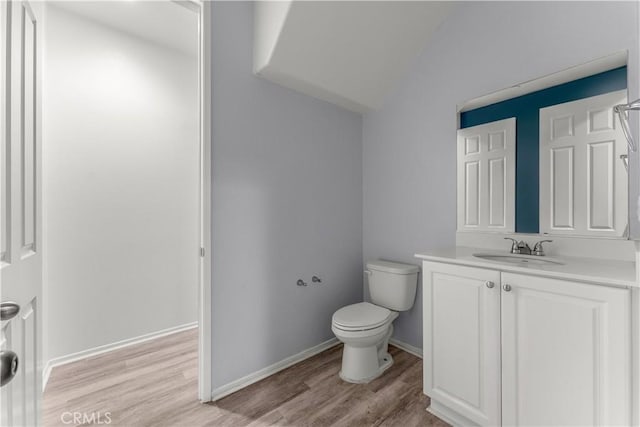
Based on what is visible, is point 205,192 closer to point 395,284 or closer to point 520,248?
point 395,284

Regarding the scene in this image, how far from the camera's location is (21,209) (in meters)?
0.84

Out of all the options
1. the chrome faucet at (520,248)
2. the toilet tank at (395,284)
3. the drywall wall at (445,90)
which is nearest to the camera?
the drywall wall at (445,90)

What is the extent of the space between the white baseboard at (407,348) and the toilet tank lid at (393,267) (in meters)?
0.64

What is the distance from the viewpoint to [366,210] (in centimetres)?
257

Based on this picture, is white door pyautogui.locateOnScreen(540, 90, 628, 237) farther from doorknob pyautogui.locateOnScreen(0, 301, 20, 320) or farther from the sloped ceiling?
doorknob pyautogui.locateOnScreen(0, 301, 20, 320)

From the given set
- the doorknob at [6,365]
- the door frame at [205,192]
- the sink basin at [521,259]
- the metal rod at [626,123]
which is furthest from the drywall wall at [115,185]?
the metal rod at [626,123]

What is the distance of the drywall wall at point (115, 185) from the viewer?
2.06m

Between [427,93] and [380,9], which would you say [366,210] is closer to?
[427,93]

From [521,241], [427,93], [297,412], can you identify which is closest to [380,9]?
[427,93]

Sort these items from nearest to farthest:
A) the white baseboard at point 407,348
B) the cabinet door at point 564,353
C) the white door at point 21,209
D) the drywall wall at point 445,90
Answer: the white door at point 21,209 → the cabinet door at point 564,353 → the drywall wall at point 445,90 → the white baseboard at point 407,348

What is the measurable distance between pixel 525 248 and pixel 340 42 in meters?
1.69

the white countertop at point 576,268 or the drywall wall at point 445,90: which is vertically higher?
the drywall wall at point 445,90

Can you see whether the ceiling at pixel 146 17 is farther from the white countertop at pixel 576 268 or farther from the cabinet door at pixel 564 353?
the cabinet door at pixel 564 353

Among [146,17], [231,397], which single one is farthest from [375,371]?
[146,17]
